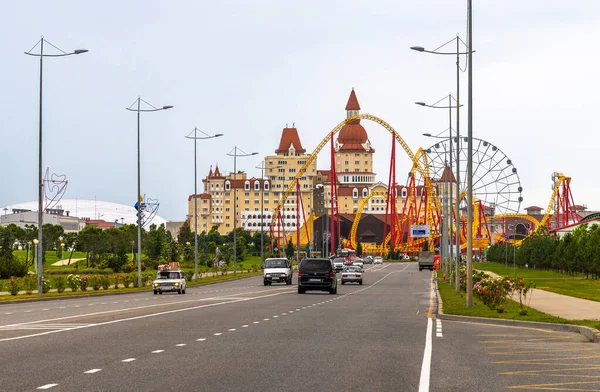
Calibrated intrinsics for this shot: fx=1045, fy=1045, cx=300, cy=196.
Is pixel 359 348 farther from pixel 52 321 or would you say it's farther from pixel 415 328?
pixel 52 321

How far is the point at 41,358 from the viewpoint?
17.3 m

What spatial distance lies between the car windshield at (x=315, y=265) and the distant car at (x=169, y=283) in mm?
7428

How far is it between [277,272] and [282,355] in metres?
55.3

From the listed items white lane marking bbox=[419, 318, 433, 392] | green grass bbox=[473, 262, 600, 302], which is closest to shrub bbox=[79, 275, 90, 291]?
green grass bbox=[473, 262, 600, 302]

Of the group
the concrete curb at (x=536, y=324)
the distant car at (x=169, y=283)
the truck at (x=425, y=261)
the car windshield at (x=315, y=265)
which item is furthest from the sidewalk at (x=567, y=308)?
the truck at (x=425, y=261)

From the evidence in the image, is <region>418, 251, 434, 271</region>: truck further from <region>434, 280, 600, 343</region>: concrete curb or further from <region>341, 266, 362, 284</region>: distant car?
<region>434, 280, 600, 343</region>: concrete curb

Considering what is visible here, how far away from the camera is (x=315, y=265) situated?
55656 mm

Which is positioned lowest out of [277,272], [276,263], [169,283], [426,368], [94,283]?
[94,283]

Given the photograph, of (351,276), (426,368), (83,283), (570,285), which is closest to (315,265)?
(83,283)

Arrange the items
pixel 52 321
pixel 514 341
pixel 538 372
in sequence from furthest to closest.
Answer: pixel 52 321 < pixel 514 341 < pixel 538 372

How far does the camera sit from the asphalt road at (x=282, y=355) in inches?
549

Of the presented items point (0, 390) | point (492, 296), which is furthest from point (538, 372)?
point (492, 296)

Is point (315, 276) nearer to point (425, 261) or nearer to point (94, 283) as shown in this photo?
point (94, 283)

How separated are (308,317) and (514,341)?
10219mm
